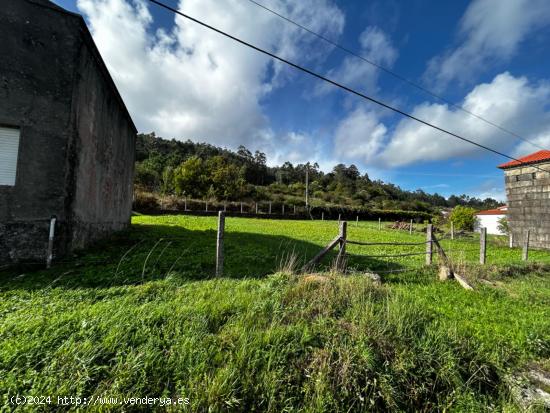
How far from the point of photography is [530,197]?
14.1 m

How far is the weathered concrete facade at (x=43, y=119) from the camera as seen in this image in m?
5.59

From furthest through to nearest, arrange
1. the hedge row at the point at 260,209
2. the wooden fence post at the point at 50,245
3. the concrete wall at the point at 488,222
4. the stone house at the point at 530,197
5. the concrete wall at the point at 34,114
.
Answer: the concrete wall at the point at 488,222, the hedge row at the point at 260,209, the stone house at the point at 530,197, the concrete wall at the point at 34,114, the wooden fence post at the point at 50,245

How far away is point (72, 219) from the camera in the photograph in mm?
6297

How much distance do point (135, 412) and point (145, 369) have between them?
341 millimetres

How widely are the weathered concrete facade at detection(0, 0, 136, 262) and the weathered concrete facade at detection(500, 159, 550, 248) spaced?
63.0 ft

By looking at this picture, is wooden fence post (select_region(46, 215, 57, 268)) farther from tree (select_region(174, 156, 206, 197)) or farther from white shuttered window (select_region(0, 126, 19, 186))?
tree (select_region(174, 156, 206, 197))

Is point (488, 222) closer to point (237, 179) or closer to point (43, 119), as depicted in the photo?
point (237, 179)

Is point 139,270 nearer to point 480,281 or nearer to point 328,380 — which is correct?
point 328,380

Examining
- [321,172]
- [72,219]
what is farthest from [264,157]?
[72,219]

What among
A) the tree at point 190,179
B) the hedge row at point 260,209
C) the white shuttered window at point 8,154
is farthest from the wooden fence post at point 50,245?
the tree at point 190,179

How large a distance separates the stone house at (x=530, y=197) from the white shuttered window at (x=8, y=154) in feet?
65.7

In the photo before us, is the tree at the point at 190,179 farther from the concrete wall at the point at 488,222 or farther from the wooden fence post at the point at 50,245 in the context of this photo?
the concrete wall at the point at 488,222

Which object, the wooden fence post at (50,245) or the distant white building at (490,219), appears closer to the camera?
the wooden fence post at (50,245)

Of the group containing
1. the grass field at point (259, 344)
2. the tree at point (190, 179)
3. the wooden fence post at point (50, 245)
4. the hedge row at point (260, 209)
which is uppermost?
the tree at point (190, 179)
